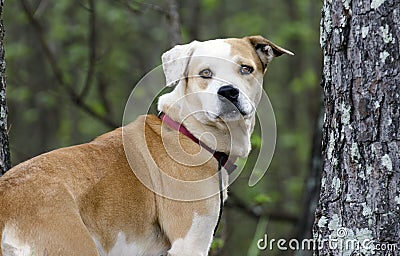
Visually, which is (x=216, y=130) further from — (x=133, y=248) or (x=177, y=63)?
(x=133, y=248)

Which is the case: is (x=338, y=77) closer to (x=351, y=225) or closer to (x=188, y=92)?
(x=351, y=225)

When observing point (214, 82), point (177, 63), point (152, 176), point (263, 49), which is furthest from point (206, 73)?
point (152, 176)

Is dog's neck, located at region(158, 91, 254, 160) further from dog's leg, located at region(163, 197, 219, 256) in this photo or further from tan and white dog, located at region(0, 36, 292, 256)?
dog's leg, located at region(163, 197, 219, 256)

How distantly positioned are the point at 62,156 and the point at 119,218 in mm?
454

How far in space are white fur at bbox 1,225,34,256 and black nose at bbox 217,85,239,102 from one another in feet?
4.52

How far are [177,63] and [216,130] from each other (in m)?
0.47

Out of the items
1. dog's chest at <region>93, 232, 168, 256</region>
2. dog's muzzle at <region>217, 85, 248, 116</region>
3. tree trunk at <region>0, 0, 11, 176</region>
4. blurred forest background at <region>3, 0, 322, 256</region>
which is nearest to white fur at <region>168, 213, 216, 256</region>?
dog's chest at <region>93, 232, 168, 256</region>

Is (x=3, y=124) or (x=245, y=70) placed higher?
(x=245, y=70)

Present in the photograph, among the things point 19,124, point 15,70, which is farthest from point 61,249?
point 19,124

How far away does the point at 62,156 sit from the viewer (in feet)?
11.7

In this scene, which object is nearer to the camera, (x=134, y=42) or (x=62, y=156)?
(x=62, y=156)

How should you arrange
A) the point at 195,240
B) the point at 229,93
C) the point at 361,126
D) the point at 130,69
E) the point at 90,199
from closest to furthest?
the point at 361,126 → the point at 90,199 → the point at 195,240 → the point at 229,93 → the point at 130,69

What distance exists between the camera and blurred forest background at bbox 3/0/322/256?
10.4m

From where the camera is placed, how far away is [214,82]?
12.8 ft
